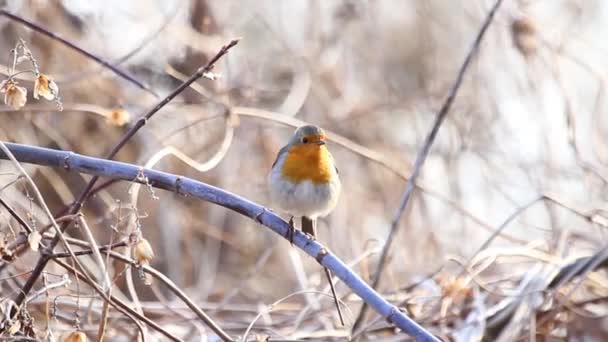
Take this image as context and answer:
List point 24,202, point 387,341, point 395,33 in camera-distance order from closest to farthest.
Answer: point 387,341 → point 24,202 → point 395,33

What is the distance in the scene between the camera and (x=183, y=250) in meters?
5.32

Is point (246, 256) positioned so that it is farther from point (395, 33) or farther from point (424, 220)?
point (395, 33)

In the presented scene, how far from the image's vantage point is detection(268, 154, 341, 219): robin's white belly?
3334 millimetres

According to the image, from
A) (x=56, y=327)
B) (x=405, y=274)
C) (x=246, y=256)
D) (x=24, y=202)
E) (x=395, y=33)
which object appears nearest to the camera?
(x=56, y=327)

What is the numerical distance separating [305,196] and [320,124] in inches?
84.8

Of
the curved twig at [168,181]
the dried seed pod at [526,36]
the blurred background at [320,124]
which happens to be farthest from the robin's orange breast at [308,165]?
the dried seed pod at [526,36]

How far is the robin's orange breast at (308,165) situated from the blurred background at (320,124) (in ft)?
2.67

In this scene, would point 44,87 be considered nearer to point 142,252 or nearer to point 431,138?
point 142,252

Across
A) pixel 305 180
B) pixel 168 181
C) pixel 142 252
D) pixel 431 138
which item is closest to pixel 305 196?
pixel 305 180

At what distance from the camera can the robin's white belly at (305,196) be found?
3.33 meters

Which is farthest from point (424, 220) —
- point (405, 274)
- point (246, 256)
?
point (246, 256)

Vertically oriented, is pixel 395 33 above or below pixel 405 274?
above

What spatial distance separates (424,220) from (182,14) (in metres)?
1.77

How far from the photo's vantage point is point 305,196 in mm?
3324
